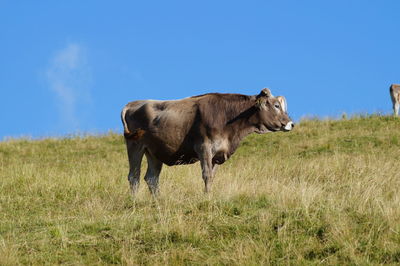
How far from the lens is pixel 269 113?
12.4 m

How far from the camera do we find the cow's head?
490 inches

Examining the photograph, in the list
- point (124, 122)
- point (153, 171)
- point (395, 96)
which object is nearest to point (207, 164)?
point (153, 171)

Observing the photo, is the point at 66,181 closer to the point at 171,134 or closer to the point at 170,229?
the point at 171,134

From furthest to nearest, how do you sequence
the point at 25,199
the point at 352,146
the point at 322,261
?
the point at 352,146
the point at 25,199
the point at 322,261

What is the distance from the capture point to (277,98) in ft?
41.3

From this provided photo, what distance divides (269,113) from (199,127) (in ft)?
4.87

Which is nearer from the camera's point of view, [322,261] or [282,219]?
[322,261]

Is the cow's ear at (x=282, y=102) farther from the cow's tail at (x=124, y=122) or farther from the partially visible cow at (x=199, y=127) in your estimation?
→ the cow's tail at (x=124, y=122)

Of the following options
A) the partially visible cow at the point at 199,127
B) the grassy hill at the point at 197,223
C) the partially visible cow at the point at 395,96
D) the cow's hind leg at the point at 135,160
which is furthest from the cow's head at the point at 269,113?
the partially visible cow at the point at 395,96

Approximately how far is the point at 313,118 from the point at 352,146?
6147 millimetres

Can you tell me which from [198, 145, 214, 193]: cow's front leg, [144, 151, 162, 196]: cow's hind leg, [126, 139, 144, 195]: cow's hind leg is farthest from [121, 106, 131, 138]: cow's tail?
[198, 145, 214, 193]: cow's front leg

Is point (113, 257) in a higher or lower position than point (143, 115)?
lower

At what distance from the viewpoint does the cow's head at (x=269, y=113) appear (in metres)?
12.4

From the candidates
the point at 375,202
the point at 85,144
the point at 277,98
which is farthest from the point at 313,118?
the point at 375,202
